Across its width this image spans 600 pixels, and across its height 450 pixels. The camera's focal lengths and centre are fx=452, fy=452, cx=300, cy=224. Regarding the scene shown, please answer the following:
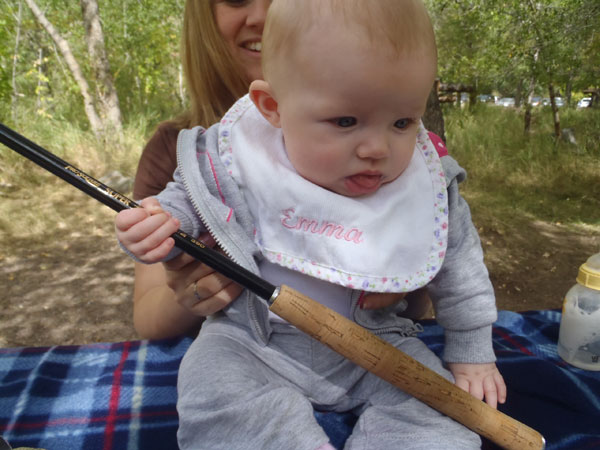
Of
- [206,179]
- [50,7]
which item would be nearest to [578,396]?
[206,179]

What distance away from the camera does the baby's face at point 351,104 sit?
106cm

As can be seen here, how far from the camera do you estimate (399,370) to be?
1158mm

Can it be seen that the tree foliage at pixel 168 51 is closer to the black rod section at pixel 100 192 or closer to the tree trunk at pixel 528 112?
the tree trunk at pixel 528 112

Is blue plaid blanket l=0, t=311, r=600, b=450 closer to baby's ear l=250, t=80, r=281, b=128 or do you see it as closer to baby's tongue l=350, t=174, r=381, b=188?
baby's tongue l=350, t=174, r=381, b=188

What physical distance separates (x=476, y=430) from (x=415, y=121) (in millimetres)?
827

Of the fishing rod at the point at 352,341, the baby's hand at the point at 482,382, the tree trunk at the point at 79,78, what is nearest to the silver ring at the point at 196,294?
the fishing rod at the point at 352,341

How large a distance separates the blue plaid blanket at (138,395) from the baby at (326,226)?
30 centimetres

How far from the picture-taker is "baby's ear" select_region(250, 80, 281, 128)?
4.04 ft

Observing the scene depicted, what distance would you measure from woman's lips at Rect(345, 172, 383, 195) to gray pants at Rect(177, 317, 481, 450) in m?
0.47

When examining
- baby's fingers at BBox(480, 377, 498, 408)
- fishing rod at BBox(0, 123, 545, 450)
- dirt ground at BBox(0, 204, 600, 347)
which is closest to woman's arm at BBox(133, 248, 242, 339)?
fishing rod at BBox(0, 123, 545, 450)

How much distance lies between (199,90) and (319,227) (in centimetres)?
103

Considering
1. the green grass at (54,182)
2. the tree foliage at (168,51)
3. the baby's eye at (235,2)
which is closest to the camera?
the baby's eye at (235,2)

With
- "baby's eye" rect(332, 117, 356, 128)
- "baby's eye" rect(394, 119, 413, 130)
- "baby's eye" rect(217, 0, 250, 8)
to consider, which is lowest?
"baby's eye" rect(394, 119, 413, 130)

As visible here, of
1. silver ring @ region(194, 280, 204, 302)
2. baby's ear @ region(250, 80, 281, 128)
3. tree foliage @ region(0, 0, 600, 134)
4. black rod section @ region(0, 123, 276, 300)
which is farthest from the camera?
tree foliage @ region(0, 0, 600, 134)
